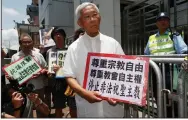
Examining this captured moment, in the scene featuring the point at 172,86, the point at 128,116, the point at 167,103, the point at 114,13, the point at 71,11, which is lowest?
the point at 128,116

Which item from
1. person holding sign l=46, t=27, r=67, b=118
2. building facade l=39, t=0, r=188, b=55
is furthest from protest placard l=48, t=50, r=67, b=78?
building facade l=39, t=0, r=188, b=55

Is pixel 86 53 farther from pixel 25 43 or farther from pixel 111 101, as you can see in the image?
pixel 25 43

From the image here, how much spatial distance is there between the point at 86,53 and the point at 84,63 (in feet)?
0.33

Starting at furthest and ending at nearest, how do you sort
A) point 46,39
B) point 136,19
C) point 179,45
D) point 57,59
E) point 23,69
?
point 136,19
point 46,39
point 57,59
point 179,45
point 23,69

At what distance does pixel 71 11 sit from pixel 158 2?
30.0ft

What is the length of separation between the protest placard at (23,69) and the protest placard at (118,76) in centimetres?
128

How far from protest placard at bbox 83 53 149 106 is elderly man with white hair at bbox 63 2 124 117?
0.08 meters

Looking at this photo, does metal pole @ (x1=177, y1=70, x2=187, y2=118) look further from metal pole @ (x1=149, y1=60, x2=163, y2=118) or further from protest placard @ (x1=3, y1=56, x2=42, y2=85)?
protest placard @ (x1=3, y1=56, x2=42, y2=85)

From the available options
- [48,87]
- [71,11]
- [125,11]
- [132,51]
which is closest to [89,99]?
[48,87]

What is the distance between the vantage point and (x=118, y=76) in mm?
2180

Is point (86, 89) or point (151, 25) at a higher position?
point (151, 25)

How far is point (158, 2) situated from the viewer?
572 centimetres

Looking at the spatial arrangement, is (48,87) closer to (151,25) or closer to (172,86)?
(172,86)

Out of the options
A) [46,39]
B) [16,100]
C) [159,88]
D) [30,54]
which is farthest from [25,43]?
[159,88]
